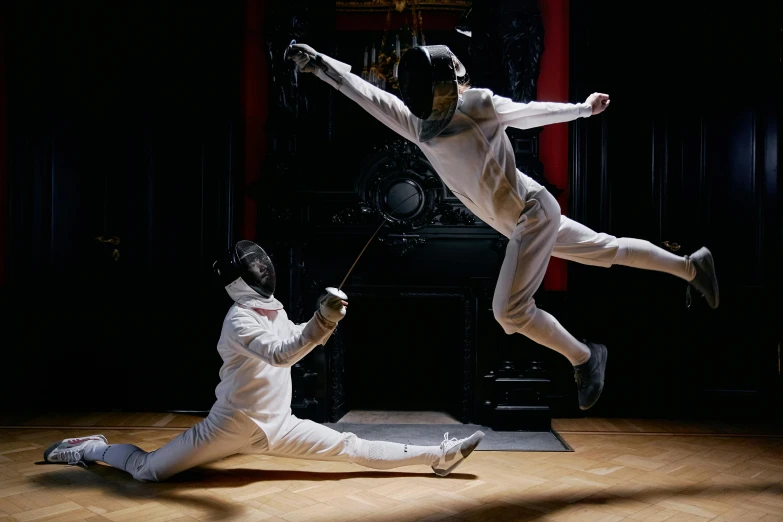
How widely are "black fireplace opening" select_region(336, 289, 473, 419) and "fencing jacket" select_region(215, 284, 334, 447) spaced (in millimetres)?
1693

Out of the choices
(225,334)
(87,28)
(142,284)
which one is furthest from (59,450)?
(87,28)

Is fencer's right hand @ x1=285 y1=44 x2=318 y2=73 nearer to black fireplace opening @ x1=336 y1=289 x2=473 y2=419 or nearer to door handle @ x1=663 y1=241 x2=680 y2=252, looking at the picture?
black fireplace opening @ x1=336 y1=289 x2=473 y2=419

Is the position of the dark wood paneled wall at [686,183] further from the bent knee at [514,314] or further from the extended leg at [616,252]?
the bent knee at [514,314]

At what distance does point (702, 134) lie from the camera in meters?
4.59

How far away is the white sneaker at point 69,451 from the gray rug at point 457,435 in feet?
4.75

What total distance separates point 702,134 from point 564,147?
0.92 metres

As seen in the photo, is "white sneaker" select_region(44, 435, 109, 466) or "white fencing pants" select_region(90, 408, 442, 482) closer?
"white fencing pants" select_region(90, 408, 442, 482)

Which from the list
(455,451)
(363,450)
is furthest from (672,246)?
(363,450)

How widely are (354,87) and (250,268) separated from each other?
96 centimetres

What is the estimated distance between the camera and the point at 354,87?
7.80ft

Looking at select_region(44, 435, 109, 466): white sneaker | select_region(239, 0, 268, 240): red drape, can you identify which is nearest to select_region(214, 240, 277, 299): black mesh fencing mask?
select_region(44, 435, 109, 466): white sneaker

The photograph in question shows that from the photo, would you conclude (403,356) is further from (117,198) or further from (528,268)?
(528,268)

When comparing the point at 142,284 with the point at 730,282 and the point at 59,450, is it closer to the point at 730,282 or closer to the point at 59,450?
the point at 59,450

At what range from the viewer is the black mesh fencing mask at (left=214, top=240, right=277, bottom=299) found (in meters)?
2.94
